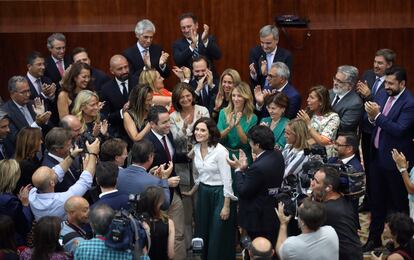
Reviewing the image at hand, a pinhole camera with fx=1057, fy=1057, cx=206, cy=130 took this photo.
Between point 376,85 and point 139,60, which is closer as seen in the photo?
point 376,85

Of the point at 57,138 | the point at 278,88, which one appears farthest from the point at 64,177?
the point at 278,88

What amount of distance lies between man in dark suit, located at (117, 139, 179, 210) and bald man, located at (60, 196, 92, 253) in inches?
24.6

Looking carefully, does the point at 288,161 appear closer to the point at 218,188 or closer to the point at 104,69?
the point at 218,188

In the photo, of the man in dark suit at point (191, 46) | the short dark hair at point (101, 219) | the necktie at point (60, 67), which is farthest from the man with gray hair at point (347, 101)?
the short dark hair at point (101, 219)

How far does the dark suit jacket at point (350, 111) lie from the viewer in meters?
9.70

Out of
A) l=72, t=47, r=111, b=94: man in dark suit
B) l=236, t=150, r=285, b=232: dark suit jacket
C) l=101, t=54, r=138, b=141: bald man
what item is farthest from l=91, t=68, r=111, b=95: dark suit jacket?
l=236, t=150, r=285, b=232: dark suit jacket

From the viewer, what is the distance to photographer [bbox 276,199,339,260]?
7062 mm

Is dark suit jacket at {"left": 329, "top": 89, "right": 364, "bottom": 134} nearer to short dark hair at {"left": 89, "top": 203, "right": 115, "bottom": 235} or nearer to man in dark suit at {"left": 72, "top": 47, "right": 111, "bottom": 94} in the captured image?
man in dark suit at {"left": 72, "top": 47, "right": 111, "bottom": 94}

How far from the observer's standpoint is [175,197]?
899 centimetres

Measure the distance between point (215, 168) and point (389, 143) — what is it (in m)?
1.69

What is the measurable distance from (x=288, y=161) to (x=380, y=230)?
1.36 meters

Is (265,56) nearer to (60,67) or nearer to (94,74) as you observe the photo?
(94,74)

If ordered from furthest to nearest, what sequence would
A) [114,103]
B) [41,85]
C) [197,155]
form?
[41,85], [114,103], [197,155]

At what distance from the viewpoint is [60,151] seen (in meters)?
8.40
